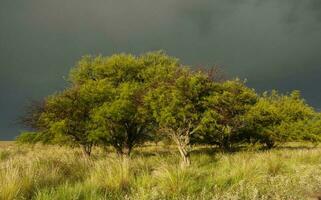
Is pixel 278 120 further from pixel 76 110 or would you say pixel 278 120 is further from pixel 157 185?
pixel 157 185

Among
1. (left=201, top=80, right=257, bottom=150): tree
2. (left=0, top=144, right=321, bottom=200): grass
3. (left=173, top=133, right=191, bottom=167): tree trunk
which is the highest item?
(left=201, top=80, right=257, bottom=150): tree

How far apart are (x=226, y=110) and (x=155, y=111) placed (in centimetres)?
613

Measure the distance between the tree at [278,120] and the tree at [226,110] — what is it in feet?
5.41

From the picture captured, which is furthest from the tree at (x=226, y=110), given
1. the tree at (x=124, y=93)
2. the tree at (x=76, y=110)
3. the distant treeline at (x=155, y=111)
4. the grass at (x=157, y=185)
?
the grass at (x=157, y=185)

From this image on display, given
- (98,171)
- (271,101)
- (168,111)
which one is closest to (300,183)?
(98,171)

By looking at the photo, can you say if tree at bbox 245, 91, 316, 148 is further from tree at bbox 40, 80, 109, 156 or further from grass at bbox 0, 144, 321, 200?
grass at bbox 0, 144, 321, 200

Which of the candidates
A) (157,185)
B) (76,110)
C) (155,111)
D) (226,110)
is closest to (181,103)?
(155,111)

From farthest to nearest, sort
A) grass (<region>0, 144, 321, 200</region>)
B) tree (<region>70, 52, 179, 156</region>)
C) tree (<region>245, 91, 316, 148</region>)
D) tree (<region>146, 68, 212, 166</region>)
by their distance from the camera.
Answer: tree (<region>245, 91, 316, 148</region>) < tree (<region>70, 52, 179, 156</region>) < tree (<region>146, 68, 212, 166</region>) < grass (<region>0, 144, 321, 200</region>)

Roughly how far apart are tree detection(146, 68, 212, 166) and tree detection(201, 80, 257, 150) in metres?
0.67

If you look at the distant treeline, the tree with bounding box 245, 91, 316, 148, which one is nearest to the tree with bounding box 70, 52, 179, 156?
the distant treeline

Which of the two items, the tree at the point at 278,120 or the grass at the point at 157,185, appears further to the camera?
the tree at the point at 278,120

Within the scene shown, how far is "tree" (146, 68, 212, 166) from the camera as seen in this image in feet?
77.7

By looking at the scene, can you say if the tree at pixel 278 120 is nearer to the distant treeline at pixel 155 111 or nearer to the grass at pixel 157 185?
the distant treeline at pixel 155 111

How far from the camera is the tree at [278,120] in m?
→ 40.1
